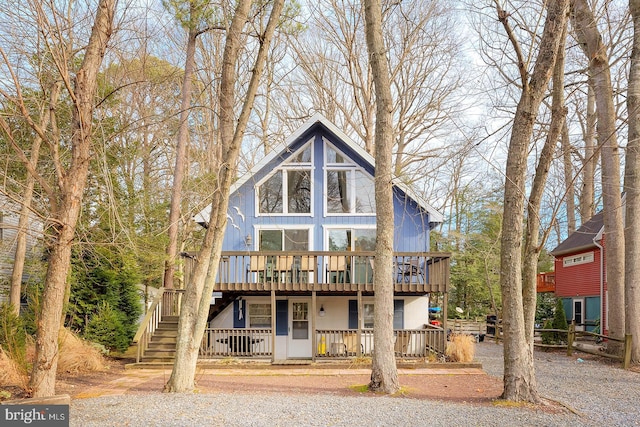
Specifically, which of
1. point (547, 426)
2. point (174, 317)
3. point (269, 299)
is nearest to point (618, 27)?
point (269, 299)

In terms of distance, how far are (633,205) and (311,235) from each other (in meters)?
8.88

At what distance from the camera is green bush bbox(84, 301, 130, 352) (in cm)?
1553

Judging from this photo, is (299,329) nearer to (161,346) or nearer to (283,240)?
(283,240)

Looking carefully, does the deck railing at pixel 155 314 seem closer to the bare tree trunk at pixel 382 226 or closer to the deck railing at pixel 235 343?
the deck railing at pixel 235 343

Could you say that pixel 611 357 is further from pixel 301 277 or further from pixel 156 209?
pixel 156 209

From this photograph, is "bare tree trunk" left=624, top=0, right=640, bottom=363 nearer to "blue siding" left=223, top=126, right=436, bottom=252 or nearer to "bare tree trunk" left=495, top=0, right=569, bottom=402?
"blue siding" left=223, top=126, right=436, bottom=252

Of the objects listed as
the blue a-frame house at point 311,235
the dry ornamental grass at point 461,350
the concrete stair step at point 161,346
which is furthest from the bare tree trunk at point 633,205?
the concrete stair step at point 161,346

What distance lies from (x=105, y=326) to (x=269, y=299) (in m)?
4.81

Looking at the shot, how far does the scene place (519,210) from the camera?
8.68 metres

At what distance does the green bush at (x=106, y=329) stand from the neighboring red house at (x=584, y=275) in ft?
57.3

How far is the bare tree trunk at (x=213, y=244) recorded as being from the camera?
30.7 feet

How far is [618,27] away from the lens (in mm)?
17609

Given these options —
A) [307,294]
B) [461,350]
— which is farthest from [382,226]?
[307,294]

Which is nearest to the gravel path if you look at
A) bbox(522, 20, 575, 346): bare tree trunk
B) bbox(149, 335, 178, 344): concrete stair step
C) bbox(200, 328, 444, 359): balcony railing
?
bbox(522, 20, 575, 346): bare tree trunk
